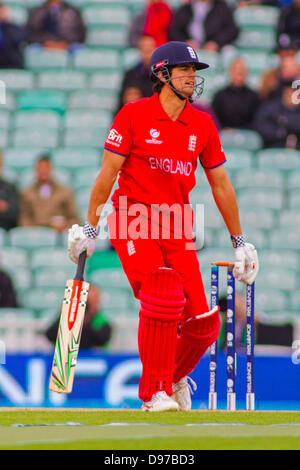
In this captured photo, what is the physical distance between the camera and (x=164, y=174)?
5133 millimetres

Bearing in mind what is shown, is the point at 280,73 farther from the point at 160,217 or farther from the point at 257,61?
the point at 160,217

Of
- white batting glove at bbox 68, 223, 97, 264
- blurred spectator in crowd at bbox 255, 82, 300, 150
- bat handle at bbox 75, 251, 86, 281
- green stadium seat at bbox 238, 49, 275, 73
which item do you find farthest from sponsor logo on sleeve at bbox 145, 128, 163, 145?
green stadium seat at bbox 238, 49, 275, 73

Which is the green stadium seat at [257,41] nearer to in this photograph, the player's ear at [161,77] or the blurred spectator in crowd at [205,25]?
the blurred spectator in crowd at [205,25]

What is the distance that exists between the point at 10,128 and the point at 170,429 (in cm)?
797

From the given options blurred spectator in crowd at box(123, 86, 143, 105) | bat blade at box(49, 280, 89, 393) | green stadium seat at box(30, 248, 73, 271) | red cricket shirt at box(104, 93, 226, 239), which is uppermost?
blurred spectator in crowd at box(123, 86, 143, 105)

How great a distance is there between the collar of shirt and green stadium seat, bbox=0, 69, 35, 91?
671cm

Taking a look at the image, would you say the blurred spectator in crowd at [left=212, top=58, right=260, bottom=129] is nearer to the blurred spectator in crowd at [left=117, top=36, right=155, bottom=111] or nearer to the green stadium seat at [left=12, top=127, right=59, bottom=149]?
the blurred spectator in crowd at [left=117, top=36, right=155, bottom=111]

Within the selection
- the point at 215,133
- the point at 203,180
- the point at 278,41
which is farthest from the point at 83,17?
the point at 215,133

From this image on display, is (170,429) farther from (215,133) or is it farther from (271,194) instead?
(271,194)

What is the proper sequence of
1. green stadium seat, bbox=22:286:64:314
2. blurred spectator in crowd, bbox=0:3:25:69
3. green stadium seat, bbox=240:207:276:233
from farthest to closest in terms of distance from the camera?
1. blurred spectator in crowd, bbox=0:3:25:69
2. green stadium seat, bbox=240:207:276:233
3. green stadium seat, bbox=22:286:64:314

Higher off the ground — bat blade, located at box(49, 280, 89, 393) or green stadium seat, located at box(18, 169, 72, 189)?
green stadium seat, located at box(18, 169, 72, 189)

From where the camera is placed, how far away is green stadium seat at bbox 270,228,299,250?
980cm

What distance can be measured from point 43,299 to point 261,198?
2429mm
